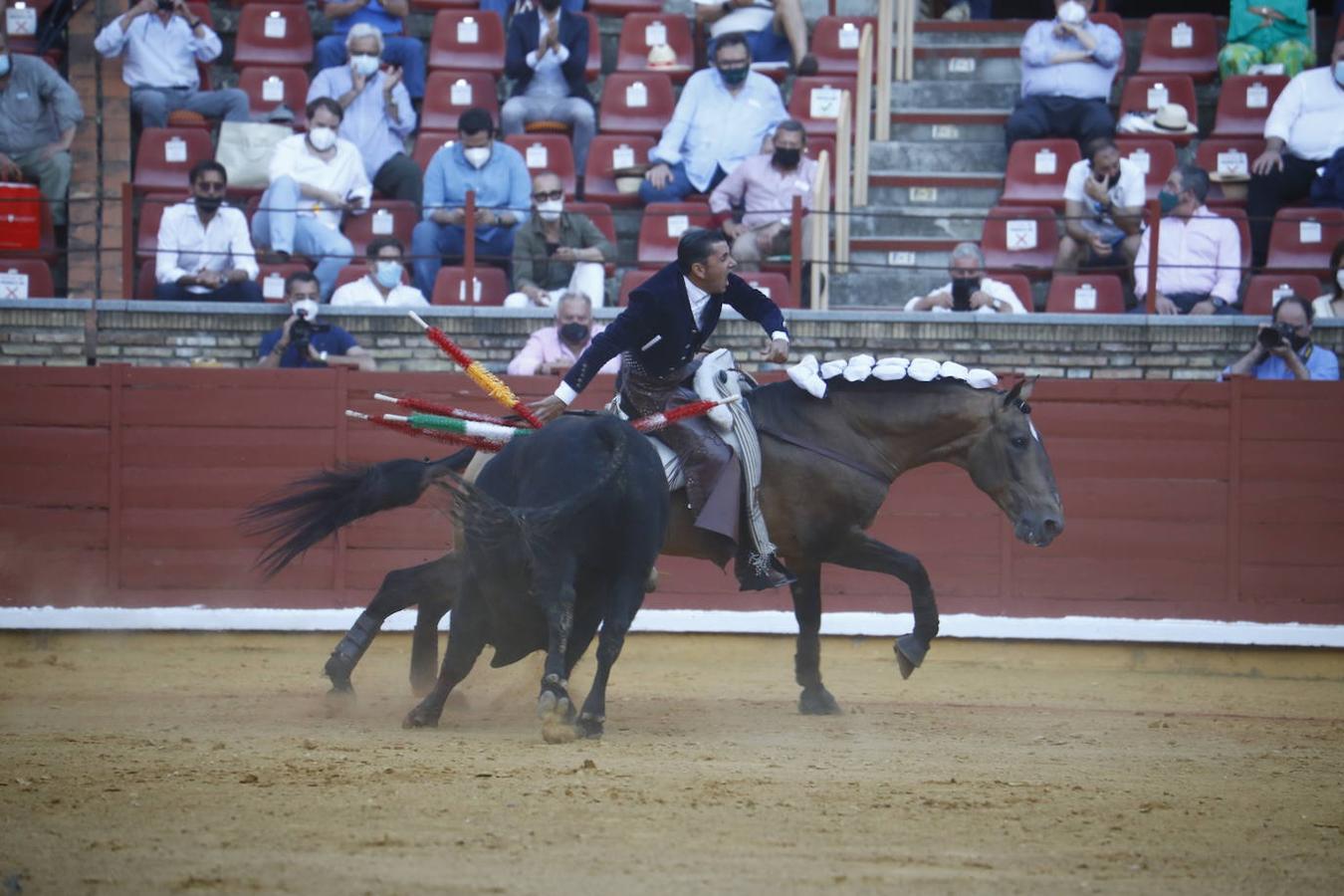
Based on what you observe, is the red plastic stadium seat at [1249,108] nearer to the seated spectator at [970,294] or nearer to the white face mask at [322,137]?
the seated spectator at [970,294]

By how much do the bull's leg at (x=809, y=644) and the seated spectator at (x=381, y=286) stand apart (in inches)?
171

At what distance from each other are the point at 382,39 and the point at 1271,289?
6371mm

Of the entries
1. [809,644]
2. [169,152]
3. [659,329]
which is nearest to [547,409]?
[659,329]

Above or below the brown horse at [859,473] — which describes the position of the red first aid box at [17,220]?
above

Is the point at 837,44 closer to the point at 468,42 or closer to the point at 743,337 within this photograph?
the point at 468,42

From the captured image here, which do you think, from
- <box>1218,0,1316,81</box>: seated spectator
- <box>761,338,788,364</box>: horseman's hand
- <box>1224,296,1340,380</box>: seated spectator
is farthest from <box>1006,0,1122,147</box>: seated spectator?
<box>761,338,788,364</box>: horseman's hand

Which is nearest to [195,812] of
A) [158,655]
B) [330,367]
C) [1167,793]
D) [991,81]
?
[1167,793]

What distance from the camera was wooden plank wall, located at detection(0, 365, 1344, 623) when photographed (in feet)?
34.3

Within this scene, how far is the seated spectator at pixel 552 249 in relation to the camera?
11438 millimetres

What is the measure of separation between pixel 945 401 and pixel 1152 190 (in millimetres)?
5369

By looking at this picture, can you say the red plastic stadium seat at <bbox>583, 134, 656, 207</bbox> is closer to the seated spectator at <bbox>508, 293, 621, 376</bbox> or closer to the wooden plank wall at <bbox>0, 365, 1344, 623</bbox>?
the seated spectator at <bbox>508, 293, 621, 376</bbox>

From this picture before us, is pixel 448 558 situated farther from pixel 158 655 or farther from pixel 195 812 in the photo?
pixel 158 655

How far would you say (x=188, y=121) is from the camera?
513 inches

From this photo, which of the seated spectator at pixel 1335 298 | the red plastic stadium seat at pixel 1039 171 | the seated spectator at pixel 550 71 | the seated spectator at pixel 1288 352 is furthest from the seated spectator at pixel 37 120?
the seated spectator at pixel 1335 298
